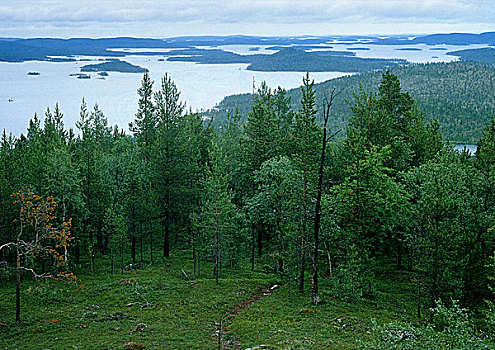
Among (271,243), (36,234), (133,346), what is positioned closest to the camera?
A: (133,346)

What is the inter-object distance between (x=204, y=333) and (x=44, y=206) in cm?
1110

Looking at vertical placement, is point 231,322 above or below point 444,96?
below

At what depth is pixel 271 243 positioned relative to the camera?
1671 inches

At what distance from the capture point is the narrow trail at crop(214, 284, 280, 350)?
18.4m

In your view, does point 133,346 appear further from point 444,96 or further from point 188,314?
point 444,96

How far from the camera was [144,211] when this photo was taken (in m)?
36.1

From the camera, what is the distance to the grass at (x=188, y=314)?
60.4 ft

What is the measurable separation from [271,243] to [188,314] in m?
20.3

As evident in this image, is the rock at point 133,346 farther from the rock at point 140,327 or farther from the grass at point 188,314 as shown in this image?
the rock at point 140,327

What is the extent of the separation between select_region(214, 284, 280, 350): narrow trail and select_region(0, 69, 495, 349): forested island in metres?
0.10

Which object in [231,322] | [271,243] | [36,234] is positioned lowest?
[271,243]

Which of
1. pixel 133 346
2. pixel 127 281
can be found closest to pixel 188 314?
pixel 133 346

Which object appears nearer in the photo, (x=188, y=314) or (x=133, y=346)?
(x=133, y=346)

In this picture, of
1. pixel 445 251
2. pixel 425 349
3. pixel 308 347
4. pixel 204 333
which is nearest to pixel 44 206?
pixel 204 333
